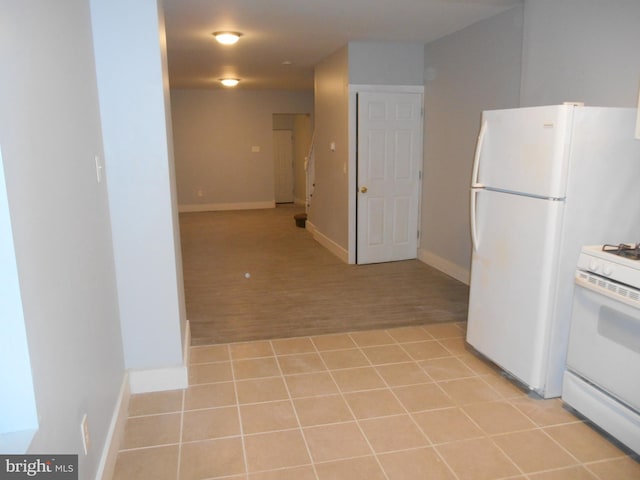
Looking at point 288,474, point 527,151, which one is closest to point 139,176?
point 288,474

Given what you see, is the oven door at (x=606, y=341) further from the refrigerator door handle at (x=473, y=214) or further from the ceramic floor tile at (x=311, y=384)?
the ceramic floor tile at (x=311, y=384)

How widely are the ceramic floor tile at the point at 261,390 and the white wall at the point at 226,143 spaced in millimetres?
7917

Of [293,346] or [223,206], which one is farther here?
[223,206]

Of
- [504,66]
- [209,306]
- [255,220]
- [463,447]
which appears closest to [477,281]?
[463,447]

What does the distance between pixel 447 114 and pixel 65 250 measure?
4514 mm

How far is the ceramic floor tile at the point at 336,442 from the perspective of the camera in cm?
234

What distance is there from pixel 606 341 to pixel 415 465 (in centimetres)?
113

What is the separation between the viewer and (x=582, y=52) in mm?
3301

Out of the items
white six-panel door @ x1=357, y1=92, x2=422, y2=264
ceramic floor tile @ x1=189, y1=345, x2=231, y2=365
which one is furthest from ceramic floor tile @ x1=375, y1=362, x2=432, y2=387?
white six-panel door @ x1=357, y1=92, x2=422, y2=264

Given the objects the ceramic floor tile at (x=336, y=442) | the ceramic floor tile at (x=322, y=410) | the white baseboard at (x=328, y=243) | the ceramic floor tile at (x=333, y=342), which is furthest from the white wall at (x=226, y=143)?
the ceramic floor tile at (x=336, y=442)

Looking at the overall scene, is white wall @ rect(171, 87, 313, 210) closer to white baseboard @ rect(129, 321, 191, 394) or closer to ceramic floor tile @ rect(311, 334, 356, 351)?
ceramic floor tile @ rect(311, 334, 356, 351)

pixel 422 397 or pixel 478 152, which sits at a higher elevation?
pixel 478 152

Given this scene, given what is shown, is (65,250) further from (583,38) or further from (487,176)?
(583,38)

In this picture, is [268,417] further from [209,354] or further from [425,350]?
[425,350]
